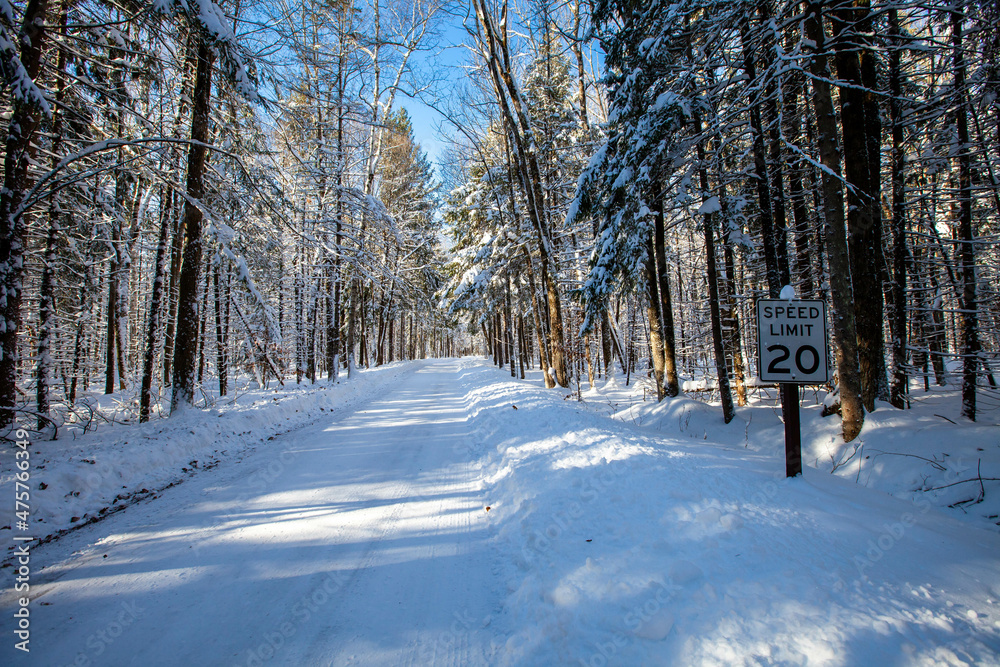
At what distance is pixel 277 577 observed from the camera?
114 inches

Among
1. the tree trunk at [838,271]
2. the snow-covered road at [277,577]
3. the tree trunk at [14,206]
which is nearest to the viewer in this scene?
the snow-covered road at [277,577]

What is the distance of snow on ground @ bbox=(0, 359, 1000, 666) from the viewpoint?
2143mm

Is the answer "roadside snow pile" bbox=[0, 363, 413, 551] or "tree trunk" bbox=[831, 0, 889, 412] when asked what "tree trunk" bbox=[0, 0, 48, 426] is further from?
"tree trunk" bbox=[831, 0, 889, 412]

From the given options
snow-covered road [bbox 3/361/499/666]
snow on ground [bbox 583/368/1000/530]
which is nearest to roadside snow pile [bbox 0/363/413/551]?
snow-covered road [bbox 3/361/499/666]

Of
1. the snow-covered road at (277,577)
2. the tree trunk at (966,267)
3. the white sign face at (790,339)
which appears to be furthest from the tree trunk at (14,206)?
the tree trunk at (966,267)

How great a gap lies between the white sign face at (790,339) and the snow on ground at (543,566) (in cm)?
118

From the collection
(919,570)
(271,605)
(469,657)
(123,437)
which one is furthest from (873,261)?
(123,437)

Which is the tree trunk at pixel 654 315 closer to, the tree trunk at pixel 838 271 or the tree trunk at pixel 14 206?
the tree trunk at pixel 838 271

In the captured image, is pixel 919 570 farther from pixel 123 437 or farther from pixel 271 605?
pixel 123 437

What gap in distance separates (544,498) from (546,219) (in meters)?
11.7

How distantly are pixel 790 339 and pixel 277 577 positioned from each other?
4908 millimetres

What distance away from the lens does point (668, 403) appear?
10.2 metres

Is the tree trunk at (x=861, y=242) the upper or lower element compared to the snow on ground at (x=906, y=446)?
upper

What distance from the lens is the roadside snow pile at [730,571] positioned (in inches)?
79.5
